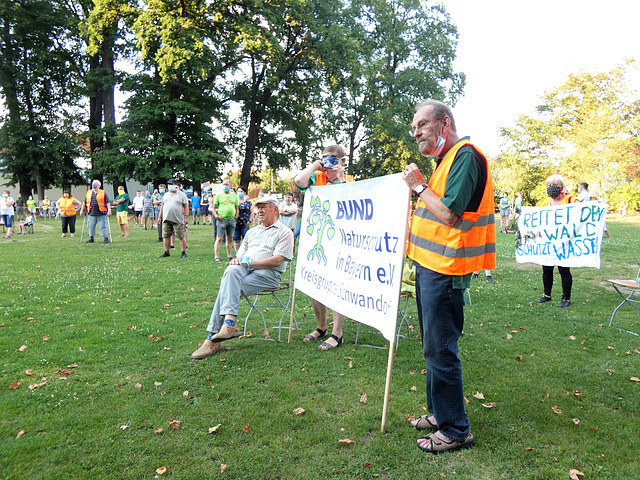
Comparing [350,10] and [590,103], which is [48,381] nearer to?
[350,10]

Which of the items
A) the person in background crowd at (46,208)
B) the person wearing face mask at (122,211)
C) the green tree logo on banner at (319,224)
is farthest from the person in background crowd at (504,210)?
the person in background crowd at (46,208)

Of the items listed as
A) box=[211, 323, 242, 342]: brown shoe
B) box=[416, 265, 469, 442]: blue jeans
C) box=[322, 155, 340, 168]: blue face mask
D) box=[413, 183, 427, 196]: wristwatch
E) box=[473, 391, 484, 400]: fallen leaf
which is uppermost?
box=[322, 155, 340, 168]: blue face mask

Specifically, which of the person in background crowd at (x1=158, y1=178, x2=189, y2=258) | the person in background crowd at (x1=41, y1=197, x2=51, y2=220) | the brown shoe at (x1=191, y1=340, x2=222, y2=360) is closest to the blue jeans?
the brown shoe at (x1=191, y1=340, x2=222, y2=360)

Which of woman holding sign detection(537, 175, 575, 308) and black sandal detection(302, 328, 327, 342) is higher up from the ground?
woman holding sign detection(537, 175, 575, 308)

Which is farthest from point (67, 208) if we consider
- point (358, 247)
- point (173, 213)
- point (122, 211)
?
point (358, 247)

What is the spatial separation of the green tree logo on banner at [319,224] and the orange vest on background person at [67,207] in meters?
14.7

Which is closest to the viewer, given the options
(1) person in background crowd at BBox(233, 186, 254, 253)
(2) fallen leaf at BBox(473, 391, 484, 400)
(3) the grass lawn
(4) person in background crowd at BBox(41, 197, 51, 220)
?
(3) the grass lawn

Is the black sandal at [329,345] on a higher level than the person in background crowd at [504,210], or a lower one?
lower

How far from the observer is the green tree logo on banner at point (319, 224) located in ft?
13.3

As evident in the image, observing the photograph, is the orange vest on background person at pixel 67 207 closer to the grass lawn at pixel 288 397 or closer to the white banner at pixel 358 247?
the grass lawn at pixel 288 397

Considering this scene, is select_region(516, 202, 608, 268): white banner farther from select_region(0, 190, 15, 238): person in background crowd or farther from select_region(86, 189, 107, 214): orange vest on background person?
select_region(0, 190, 15, 238): person in background crowd

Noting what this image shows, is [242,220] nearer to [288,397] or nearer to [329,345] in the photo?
[329,345]

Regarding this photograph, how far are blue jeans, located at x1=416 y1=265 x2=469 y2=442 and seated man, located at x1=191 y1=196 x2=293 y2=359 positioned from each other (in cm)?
232

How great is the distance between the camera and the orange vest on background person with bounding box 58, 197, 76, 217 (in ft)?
50.8
